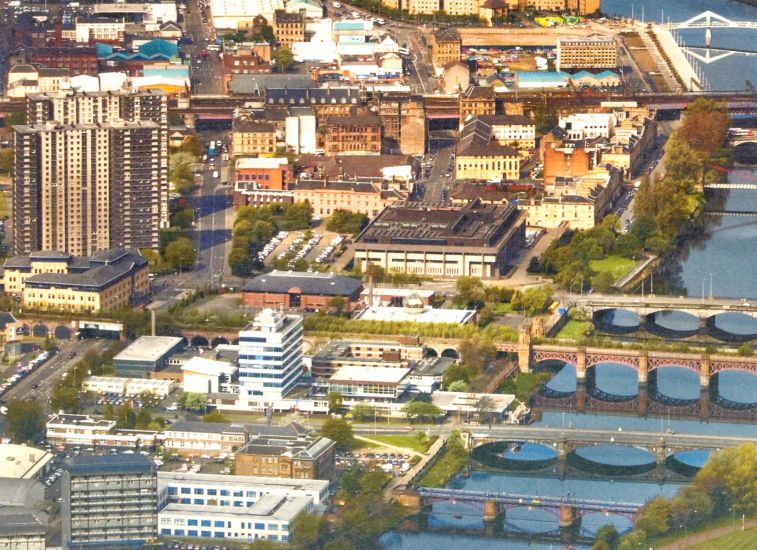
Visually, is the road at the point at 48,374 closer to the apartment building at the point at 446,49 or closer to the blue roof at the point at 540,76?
the blue roof at the point at 540,76

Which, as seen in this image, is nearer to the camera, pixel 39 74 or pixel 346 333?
pixel 346 333

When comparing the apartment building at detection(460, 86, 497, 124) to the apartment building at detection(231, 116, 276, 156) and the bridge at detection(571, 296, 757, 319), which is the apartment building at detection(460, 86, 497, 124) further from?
the bridge at detection(571, 296, 757, 319)

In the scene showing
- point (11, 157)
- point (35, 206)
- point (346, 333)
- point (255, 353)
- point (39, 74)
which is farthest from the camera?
point (39, 74)

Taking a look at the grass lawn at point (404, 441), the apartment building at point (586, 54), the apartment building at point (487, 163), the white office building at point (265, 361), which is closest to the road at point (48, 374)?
the white office building at point (265, 361)

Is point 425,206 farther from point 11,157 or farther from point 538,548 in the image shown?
point 538,548

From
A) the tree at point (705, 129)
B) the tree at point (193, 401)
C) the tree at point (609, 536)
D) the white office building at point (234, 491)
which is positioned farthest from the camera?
the tree at point (705, 129)

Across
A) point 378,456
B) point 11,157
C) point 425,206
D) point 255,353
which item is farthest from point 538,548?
point 11,157

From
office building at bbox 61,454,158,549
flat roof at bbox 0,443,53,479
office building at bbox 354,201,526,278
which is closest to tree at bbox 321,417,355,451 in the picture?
flat roof at bbox 0,443,53,479
